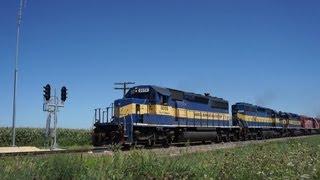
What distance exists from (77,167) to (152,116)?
785 inches

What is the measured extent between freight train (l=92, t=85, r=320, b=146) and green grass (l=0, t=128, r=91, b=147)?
1324cm

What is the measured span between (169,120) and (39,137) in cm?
2105

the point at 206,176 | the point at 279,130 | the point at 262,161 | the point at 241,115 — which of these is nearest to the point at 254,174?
the point at 206,176

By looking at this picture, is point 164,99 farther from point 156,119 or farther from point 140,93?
point 156,119

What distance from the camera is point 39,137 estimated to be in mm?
48438

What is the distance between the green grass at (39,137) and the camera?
46.4 metres

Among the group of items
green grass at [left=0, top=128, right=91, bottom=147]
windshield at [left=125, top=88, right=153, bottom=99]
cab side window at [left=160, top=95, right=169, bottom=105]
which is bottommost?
green grass at [left=0, top=128, right=91, bottom=147]

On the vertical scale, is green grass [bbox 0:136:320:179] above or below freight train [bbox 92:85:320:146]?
below

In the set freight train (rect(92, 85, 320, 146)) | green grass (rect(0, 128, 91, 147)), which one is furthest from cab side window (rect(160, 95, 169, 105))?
green grass (rect(0, 128, 91, 147))

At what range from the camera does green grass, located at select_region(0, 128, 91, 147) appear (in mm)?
46438

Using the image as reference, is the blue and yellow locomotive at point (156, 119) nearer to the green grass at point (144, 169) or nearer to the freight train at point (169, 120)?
the freight train at point (169, 120)

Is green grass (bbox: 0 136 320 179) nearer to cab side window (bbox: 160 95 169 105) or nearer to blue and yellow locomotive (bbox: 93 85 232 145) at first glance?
blue and yellow locomotive (bbox: 93 85 232 145)

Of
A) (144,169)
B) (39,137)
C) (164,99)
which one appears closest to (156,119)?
(164,99)

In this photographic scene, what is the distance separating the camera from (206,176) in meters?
9.46
